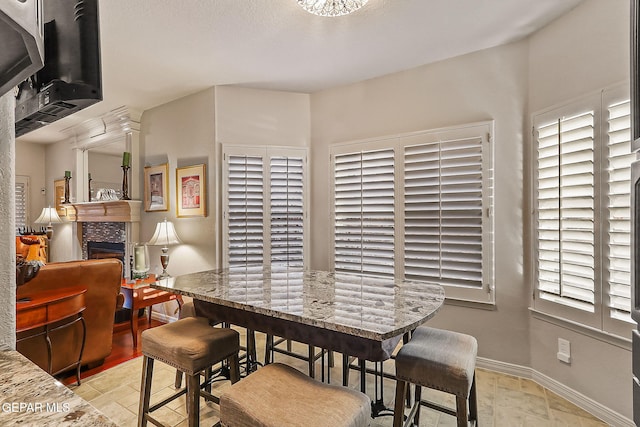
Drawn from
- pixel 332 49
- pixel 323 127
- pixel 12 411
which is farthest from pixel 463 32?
pixel 12 411

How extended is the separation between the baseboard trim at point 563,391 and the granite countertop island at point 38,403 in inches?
109

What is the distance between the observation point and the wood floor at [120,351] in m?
2.57

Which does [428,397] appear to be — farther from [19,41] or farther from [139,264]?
[139,264]

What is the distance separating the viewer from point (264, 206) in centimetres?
357

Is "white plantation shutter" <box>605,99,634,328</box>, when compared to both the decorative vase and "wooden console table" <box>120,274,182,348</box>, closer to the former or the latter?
"wooden console table" <box>120,274,182,348</box>

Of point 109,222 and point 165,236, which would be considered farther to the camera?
point 109,222

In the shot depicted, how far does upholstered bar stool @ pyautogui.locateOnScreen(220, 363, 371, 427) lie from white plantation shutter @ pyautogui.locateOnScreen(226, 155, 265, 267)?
2264mm

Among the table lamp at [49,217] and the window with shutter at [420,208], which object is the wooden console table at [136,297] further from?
the table lamp at [49,217]

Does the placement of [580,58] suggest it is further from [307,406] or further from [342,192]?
[307,406]

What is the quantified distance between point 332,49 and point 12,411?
2.88 meters

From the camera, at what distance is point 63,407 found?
0.66 m

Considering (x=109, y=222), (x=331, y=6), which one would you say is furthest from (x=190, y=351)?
(x=109, y=222)

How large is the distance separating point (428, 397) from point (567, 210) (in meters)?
1.67

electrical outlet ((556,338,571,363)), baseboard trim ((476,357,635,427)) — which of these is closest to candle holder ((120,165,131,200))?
baseboard trim ((476,357,635,427))
